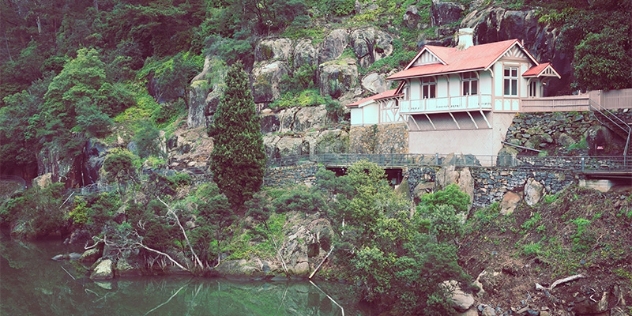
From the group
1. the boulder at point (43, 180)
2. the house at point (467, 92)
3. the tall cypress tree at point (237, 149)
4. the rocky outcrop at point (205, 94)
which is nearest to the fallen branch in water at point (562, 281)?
the house at point (467, 92)

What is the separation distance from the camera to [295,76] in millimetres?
59000

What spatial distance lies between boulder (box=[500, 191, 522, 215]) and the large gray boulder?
22935 millimetres

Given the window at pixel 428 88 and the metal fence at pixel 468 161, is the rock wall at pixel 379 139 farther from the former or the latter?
the window at pixel 428 88

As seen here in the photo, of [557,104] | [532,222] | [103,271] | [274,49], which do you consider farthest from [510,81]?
[103,271]

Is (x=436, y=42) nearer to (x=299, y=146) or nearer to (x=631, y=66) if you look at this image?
(x=299, y=146)

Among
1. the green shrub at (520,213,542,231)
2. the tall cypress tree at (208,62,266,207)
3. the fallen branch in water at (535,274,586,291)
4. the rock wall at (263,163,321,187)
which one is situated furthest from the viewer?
the rock wall at (263,163,321,187)

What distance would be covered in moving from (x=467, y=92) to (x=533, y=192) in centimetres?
843

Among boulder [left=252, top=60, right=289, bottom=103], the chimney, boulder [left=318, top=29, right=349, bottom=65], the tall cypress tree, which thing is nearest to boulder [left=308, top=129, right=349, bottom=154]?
the tall cypress tree

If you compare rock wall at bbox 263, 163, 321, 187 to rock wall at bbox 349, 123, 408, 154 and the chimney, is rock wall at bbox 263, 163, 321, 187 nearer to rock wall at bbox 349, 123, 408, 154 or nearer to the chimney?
rock wall at bbox 349, 123, 408, 154

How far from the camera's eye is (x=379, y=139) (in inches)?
2002

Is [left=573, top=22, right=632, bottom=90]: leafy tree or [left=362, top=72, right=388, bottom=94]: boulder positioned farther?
[left=362, top=72, right=388, bottom=94]: boulder

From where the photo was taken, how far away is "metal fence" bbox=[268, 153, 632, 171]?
35.4 meters

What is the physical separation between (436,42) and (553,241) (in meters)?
26.3

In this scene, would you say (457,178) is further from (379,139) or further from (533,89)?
(379,139)
